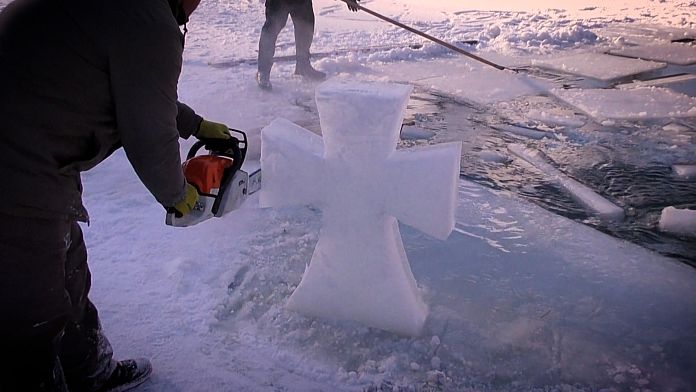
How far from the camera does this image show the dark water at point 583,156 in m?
3.14

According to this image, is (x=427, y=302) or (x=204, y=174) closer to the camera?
(x=204, y=174)

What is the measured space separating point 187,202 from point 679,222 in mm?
2583

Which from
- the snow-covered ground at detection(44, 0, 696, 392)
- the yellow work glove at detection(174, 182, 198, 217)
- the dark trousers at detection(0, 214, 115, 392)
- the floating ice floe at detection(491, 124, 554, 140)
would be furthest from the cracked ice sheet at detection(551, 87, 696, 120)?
the dark trousers at detection(0, 214, 115, 392)

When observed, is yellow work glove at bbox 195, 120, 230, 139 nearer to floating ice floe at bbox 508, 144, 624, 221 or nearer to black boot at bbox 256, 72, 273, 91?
floating ice floe at bbox 508, 144, 624, 221

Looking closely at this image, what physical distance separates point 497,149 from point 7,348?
3468 mm

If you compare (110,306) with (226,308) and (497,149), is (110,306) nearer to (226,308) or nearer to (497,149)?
(226,308)

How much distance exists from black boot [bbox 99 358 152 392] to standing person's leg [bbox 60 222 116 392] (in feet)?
0.07

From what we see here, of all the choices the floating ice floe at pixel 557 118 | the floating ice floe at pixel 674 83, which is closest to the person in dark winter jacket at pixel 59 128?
the floating ice floe at pixel 557 118

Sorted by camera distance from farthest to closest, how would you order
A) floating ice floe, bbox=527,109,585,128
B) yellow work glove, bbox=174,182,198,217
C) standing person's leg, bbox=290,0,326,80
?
standing person's leg, bbox=290,0,326,80, floating ice floe, bbox=527,109,585,128, yellow work glove, bbox=174,182,198,217

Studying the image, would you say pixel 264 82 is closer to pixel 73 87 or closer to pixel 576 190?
pixel 576 190

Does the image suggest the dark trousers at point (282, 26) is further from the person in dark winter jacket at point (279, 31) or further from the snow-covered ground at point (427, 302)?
the snow-covered ground at point (427, 302)

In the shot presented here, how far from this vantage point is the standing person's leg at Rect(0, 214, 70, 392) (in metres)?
1.44

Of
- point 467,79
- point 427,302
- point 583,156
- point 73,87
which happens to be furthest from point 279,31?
point 73,87

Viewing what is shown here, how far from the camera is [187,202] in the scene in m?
1.73
